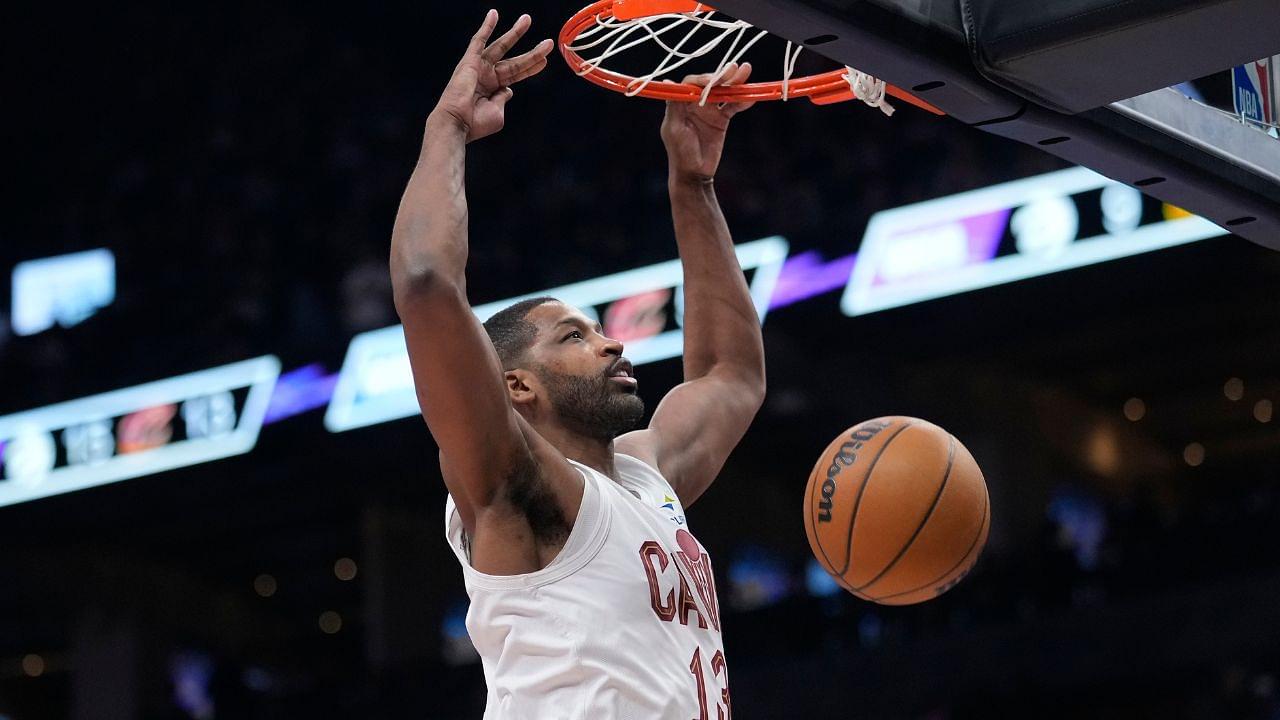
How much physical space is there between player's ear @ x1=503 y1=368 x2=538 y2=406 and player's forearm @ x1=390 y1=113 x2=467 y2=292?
0.47 m

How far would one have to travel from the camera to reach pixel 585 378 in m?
3.07

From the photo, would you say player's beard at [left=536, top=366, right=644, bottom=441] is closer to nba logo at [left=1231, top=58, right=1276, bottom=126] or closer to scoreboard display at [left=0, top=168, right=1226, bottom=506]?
nba logo at [left=1231, top=58, right=1276, bottom=126]

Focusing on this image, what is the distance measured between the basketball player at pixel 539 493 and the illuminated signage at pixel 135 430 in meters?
8.08

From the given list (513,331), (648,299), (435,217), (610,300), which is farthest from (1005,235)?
(435,217)

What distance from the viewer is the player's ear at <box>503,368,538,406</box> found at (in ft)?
10.2

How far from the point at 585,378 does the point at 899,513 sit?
3.04 ft

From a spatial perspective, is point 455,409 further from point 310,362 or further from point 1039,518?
point 1039,518

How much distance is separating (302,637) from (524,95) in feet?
23.4

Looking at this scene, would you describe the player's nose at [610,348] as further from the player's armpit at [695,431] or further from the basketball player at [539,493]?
the player's armpit at [695,431]

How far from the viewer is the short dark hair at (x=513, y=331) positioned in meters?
3.14

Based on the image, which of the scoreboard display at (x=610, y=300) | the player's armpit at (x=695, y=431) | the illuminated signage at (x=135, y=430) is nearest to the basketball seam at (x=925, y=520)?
the player's armpit at (x=695, y=431)

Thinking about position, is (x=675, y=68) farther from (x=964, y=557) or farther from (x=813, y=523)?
(x=964, y=557)

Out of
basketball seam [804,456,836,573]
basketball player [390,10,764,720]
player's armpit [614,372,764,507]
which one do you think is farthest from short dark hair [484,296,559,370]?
basketball seam [804,456,836,573]

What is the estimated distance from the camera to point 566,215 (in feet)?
37.4
